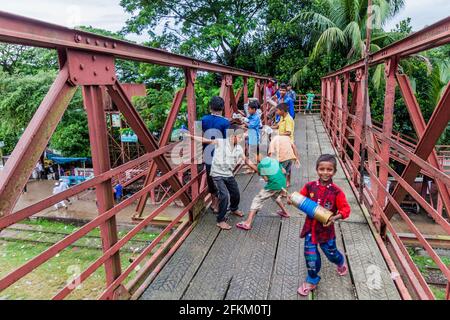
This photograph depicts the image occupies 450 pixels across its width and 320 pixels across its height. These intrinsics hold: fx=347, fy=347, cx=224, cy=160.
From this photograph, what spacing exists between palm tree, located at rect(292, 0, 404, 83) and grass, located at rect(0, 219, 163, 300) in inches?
468

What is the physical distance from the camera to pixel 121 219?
13477 millimetres

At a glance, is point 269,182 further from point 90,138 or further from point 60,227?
point 60,227

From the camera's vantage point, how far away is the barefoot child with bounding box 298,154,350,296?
269 centimetres

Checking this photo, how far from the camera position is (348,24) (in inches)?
648

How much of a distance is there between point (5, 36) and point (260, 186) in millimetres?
4327

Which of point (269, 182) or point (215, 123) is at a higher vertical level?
point (215, 123)

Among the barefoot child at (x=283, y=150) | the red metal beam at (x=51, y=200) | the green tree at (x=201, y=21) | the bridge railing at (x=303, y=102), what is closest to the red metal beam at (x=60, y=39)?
the red metal beam at (x=51, y=200)

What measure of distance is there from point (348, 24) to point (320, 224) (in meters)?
16.2

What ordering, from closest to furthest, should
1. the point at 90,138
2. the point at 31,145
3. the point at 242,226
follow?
the point at 31,145 → the point at 90,138 → the point at 242,226

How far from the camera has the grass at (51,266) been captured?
851 cm

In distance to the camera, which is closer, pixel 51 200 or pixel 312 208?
pixel 51 200

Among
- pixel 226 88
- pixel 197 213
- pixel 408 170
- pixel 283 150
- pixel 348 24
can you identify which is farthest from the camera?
pixel 348 24

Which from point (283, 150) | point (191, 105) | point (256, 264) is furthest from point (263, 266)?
point (283, 150)

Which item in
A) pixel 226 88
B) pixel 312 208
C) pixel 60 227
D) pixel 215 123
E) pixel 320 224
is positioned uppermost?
Result: pixel 226 88
